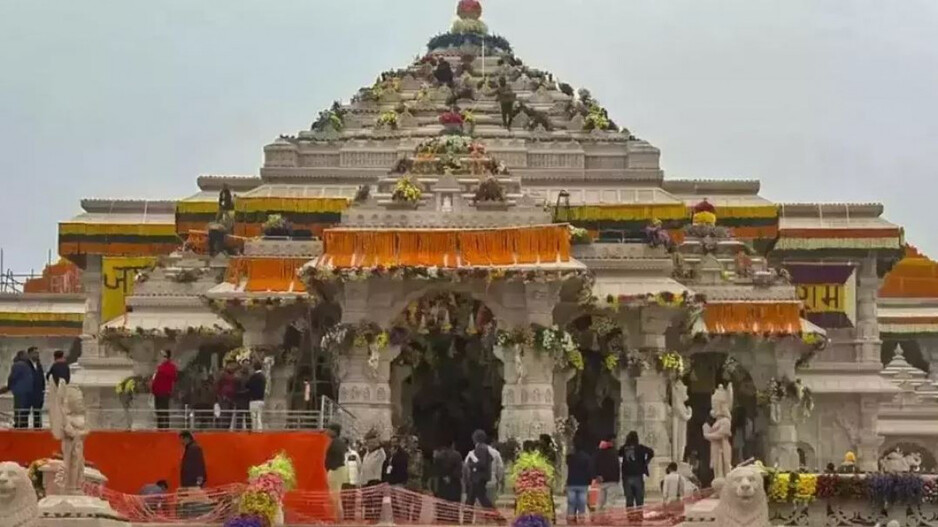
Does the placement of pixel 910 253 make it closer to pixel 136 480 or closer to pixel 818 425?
pixel 818 425

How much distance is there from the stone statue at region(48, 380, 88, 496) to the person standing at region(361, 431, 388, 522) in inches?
182

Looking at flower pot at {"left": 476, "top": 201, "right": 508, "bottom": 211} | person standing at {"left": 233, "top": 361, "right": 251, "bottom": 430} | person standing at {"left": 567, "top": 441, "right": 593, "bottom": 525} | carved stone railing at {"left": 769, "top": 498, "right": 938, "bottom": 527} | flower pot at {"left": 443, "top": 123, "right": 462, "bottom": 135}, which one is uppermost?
flower pot at {"left": 443, "top": 123, "right": 462, "bottom": 135}

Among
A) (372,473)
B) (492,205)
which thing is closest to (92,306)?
(492,205)

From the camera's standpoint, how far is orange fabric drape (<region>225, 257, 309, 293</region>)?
45.0 meters

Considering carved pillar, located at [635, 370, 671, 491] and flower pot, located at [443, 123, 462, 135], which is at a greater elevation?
flower pot, located at [443, 123, 462, 135]

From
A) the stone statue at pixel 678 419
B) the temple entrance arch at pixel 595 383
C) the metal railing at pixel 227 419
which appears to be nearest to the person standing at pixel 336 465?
the metal railing at pixel 227 419

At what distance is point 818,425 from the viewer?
190ft

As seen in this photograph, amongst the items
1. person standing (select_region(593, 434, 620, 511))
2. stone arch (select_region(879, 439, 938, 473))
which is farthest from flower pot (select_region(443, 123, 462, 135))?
stone arch (select_region(879, 439, 938, 473))

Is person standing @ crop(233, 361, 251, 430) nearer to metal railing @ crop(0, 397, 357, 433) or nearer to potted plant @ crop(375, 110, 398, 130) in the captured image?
metal railing @ crop(0, 397, 357, 433)

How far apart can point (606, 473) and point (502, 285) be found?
6593mm

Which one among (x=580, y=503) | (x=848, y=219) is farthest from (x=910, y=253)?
(x=580, y=503)

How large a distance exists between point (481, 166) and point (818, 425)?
1736cm

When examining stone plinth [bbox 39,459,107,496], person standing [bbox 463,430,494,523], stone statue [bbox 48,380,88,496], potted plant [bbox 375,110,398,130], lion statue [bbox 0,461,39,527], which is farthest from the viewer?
potted plant [bbox 375,110,398,130]

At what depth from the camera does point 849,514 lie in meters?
29.8
